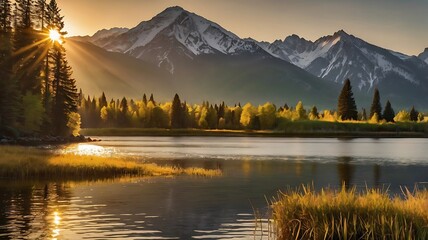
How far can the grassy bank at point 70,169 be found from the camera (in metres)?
56.4

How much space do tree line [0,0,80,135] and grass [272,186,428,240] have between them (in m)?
84.5

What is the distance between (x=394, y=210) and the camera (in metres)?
25.2

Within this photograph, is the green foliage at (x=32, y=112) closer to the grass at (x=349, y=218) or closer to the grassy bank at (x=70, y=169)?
the grassy bank at (x=70, y=169)

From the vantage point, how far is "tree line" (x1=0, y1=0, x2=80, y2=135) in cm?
10412

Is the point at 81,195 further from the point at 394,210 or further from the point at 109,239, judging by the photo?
the point at 394,210

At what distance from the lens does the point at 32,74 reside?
12688cm

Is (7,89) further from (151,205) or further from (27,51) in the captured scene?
(151,205)

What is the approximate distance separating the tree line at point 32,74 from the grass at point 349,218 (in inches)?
3327

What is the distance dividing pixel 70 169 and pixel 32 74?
74.6 meters

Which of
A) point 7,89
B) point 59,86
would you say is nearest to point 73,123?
point 59,86

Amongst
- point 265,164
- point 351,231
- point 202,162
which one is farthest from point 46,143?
point 351,231

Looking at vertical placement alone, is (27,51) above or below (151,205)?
→ above

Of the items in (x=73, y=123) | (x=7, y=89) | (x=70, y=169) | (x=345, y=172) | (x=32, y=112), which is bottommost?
(x=345, y=172)

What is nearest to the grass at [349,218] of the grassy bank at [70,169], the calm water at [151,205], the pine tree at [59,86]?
the calm water at [151,205]
